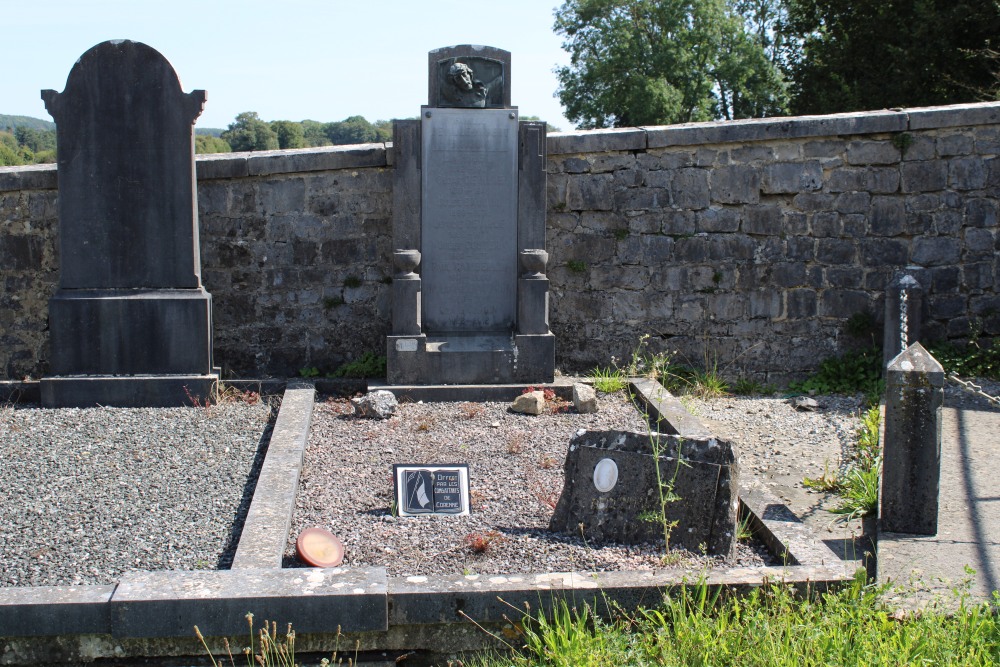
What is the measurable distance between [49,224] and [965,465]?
6.31 m

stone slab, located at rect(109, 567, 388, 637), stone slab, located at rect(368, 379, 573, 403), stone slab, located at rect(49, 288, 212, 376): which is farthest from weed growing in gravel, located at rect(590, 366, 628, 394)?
stone slab, located at rect(109, 567, 388, 637)

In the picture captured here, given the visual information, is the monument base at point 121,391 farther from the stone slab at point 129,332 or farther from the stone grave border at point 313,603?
the stone grave border at point 313,603

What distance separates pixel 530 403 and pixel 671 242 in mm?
2108

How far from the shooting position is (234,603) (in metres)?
3.19

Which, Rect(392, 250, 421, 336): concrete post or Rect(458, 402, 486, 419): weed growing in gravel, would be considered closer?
Rect(458, 402, 486, 419): weed growing in gravel

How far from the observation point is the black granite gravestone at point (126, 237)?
21.0 ft

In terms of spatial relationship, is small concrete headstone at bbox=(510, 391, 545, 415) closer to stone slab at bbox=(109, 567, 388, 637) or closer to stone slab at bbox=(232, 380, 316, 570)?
stone slab at bbox=(232, 380, 316, 570)

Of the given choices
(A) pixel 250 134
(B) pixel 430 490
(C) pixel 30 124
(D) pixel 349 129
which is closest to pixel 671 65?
(D) pixel 349 129

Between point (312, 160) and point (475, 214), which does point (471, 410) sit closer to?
point (475, 214)

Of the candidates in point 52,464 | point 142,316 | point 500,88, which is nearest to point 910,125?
point 500,88

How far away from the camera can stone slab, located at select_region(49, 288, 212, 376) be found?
6.41m

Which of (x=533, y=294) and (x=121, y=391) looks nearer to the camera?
(x=121, y=391)

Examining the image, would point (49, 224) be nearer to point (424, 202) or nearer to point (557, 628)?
point (424, 202)

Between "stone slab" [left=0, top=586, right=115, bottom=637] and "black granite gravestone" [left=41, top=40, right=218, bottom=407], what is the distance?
3.33 metres
